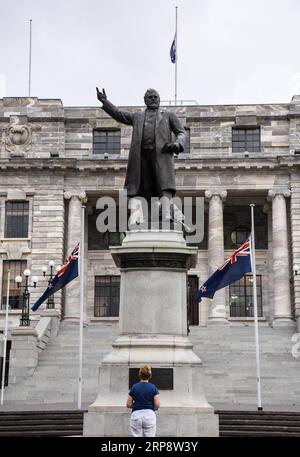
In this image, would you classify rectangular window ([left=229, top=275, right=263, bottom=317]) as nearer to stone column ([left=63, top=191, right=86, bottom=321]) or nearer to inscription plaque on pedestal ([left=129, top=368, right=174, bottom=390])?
stone column ([left=63, top=191, right=86, bottom=321])

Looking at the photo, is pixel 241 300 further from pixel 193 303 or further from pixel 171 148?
pixel 171 148

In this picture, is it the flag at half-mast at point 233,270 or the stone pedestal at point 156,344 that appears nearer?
the stone pedestal at point 156,344

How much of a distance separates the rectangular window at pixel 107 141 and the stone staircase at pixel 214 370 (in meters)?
11.4

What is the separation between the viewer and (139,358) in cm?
1292

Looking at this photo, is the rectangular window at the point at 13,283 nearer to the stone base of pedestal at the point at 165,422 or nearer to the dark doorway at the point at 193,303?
the dark doorway at the point at 193,303

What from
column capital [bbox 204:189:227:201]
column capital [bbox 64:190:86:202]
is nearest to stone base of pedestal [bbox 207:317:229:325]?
column capital [bbox 204:189:227:201]

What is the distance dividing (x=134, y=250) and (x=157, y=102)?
3.23 meters

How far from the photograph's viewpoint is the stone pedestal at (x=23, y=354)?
30844 mm

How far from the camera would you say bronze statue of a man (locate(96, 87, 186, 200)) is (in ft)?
46.8

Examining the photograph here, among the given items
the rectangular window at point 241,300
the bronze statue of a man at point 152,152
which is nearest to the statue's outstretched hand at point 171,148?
the bronze statue of a man at point 152,152

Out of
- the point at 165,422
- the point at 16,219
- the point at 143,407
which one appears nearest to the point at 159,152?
the point at 165,422

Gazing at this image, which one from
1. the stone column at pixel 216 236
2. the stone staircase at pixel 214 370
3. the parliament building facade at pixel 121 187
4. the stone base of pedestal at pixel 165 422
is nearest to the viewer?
the stone base of pedestal at pixel 165 422
